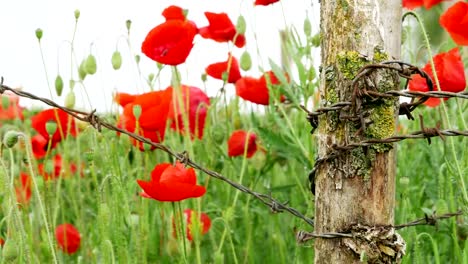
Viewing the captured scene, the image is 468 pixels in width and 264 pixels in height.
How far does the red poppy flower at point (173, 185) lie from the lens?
5.45ft

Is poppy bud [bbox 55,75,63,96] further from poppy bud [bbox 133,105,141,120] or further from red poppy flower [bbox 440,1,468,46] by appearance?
red poppy flower [bbox 440,1,468,46]

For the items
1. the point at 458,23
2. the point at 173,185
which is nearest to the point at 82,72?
the point at 173,185

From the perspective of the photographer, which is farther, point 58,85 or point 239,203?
point 239,203

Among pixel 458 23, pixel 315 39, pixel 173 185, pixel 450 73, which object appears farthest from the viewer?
pixel 315 39

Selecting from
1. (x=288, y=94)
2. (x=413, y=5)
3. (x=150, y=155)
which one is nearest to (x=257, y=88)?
(x=288, y=94)

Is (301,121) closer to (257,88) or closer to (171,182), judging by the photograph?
(257,88)

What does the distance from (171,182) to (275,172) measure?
1171 mm

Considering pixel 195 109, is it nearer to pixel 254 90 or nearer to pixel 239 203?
pixel 254 90

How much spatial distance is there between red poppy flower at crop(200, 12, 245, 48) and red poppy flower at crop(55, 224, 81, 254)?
2.06 ft

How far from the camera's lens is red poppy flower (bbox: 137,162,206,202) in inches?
65.4

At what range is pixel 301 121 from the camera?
2.54m

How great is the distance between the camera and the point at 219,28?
7.95 feet

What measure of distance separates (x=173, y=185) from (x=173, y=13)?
0.81 m

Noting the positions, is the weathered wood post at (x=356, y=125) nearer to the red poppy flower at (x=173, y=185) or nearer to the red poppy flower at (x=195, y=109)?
the red poppy flower at (x=173, y=185)
